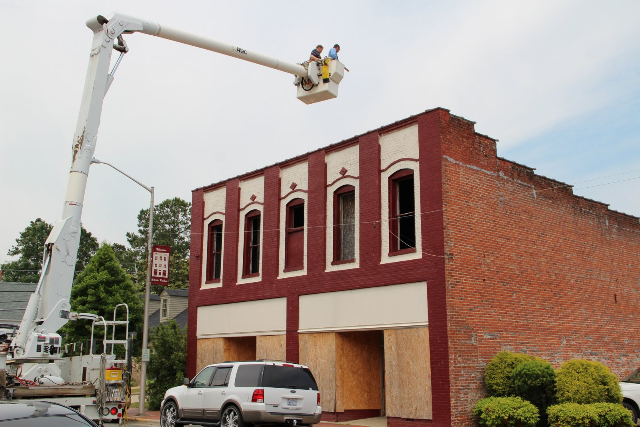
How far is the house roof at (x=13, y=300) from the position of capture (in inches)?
1244

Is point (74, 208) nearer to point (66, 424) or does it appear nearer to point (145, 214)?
point (66, 424)

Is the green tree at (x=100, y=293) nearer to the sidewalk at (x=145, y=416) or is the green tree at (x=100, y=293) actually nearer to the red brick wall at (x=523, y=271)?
the sidewalk at (x=145, y=416)

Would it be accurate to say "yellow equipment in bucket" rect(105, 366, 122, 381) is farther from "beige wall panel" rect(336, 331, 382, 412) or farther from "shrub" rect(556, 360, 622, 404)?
"shrub" rect(556, 360, 622, 404)

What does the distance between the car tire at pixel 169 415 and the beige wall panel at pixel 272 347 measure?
5790mm

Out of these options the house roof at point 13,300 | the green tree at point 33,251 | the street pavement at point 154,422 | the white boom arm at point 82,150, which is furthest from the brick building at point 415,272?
the green tree at point 33,251

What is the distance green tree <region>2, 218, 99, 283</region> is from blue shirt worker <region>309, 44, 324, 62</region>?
71597 millimetres

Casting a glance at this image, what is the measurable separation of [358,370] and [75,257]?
10.8 metres

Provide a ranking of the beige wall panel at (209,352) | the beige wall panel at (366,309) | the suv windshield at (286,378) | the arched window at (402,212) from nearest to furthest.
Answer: the suv windshield at (286,378), the beige wall panel at (366,309), the arched window at (402,212), the beige wall panel at (209,352)

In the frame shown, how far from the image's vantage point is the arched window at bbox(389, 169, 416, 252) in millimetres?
18938

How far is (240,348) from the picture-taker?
25.0 meters

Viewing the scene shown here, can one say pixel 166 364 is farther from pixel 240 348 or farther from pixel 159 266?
pixel 159 266

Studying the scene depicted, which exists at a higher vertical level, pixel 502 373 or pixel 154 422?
pixel 502 373

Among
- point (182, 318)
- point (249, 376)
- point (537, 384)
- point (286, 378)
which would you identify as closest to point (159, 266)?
point (249, 376)

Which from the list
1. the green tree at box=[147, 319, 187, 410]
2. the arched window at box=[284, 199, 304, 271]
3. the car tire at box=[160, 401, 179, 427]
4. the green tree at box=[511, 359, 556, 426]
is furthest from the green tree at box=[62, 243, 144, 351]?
the green tree at box=[511, 359, 556, 426]
